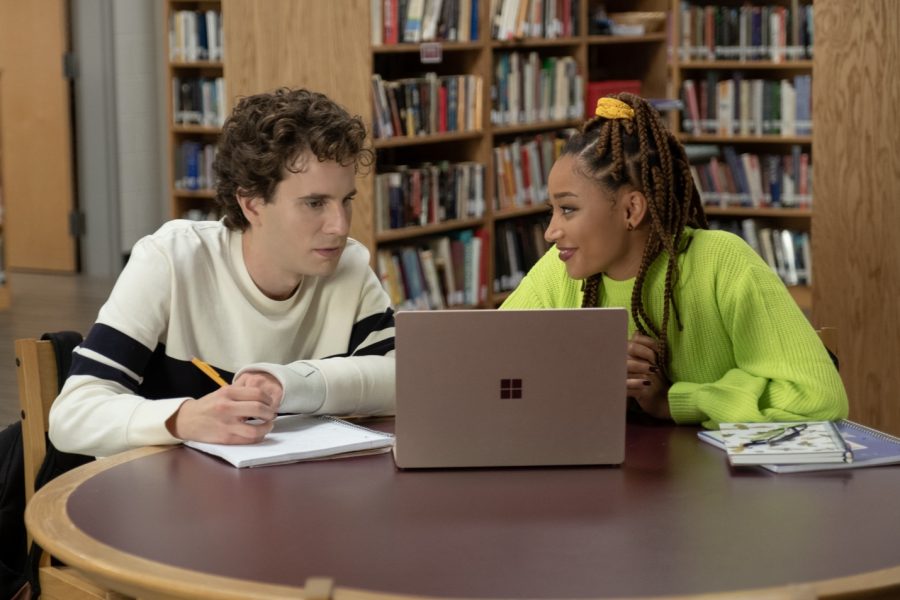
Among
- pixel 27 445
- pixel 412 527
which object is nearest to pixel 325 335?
pixel 27 445

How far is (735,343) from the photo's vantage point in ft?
6.98

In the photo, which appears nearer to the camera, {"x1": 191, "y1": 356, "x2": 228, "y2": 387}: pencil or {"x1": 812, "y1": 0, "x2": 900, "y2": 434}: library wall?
{"x1": 191, "y1": 356, "x2": 228, "y2": 387}: pencil

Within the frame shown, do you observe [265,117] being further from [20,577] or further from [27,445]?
[20,577]

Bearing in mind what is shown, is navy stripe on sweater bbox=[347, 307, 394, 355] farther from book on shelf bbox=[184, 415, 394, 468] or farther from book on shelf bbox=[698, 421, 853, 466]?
book on shelf bbox=[698, 421, 853, 466]

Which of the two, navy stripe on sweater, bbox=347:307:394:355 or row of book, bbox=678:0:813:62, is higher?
row of book, bbox=678:0:813:62

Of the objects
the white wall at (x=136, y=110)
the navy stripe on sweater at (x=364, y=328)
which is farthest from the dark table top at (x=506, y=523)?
the white wall at (x=136, y=110)

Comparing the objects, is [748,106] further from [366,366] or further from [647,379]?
[366,366]

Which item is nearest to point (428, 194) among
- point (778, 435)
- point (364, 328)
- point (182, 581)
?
point (364, 328)

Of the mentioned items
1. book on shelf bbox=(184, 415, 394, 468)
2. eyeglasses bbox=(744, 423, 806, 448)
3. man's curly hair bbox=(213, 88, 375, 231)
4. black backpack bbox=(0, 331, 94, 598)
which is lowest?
black backpack bbox=(0, 331, 94, 598)

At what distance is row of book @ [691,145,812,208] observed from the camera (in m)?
6.91

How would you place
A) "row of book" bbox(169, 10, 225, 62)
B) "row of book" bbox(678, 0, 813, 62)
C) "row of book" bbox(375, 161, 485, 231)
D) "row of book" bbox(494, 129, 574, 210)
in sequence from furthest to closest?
"row of book" bbox(678, 0, 813, 62), "row of book" bbox(169, 10, 225, 62), "row of book" bbox(494, 129, 574, 210), "row of book" bbox(375, 161, 485, 231)

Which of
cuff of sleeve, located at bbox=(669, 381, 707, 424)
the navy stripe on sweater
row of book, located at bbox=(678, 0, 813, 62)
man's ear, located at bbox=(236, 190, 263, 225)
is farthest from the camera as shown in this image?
row of book, located at bbox=(678, 0, 813, 62)

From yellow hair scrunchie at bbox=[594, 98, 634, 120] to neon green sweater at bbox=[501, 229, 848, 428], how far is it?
8.8 inches

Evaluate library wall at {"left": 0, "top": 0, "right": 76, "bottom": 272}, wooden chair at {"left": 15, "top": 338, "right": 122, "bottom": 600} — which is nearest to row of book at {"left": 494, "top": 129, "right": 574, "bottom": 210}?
library wall at {"left": 0, "top": 0, "right": 76, "bottom": 272}
